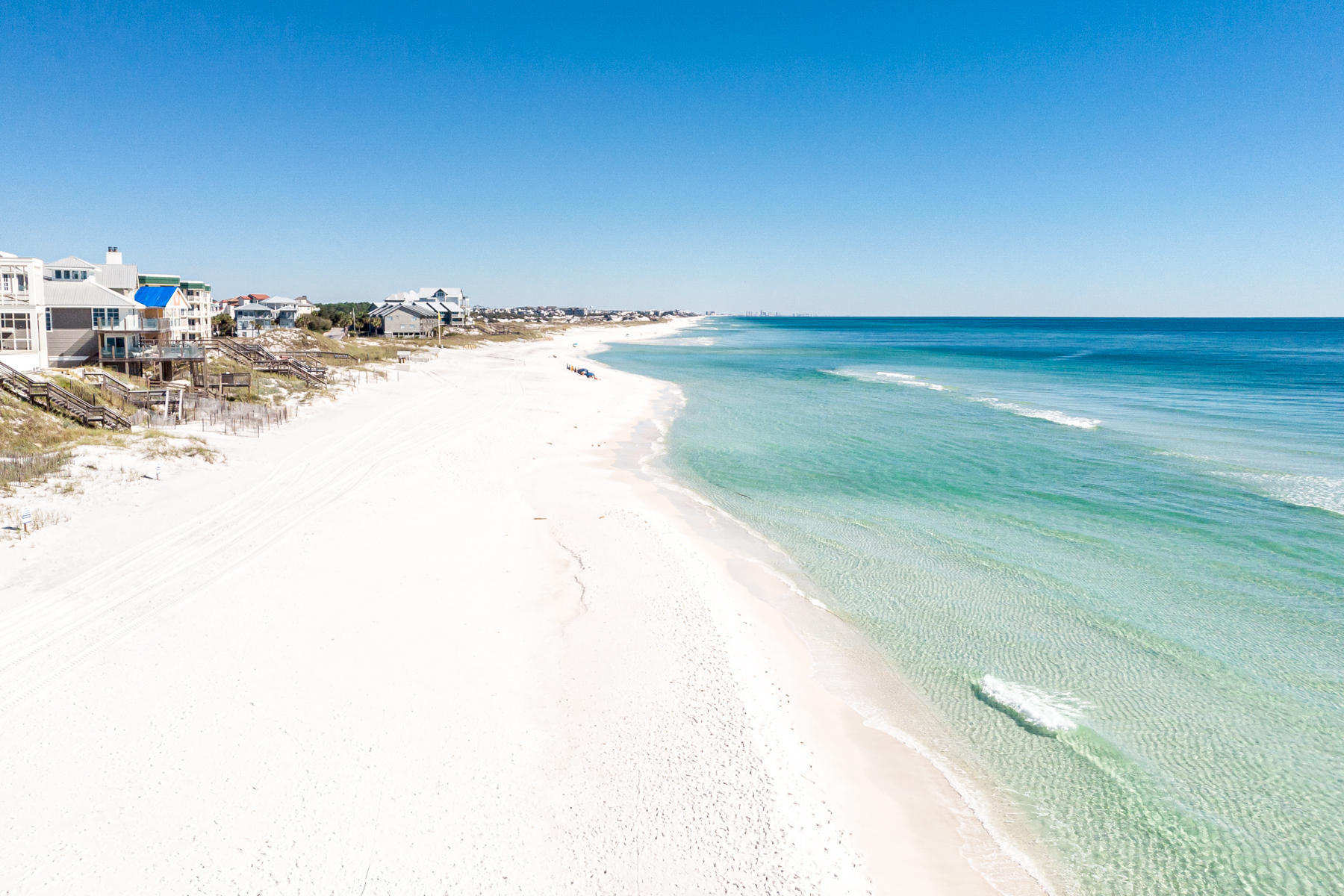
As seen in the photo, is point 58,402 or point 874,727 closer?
point 874,727

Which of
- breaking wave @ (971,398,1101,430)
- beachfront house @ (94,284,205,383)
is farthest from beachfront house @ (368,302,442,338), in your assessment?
breaking wave @ (971,398,1101,430)

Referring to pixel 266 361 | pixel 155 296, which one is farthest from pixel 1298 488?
pixel 155 296

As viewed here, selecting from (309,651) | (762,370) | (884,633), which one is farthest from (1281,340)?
(309,651)

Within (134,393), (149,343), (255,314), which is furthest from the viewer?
(255,314)

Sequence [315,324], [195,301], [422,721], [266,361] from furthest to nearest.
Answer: [315,324] → [195,301] → [266,361] → [422,721]

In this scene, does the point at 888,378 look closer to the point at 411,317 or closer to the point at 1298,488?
the point at 1298,488

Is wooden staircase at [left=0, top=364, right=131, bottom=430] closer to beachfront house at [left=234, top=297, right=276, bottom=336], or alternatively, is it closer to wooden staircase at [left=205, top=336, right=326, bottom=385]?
wooden staircase at [left=205, top=336, right=326, bottom=385]

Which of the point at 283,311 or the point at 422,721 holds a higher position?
the point at 283,311

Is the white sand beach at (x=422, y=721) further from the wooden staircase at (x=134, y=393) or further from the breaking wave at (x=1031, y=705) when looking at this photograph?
the wooden staircase at (x=134, y=393)
